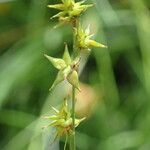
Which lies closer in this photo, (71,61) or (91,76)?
(71,61)

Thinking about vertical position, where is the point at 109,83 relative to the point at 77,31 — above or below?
above

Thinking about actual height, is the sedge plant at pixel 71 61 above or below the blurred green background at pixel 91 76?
below

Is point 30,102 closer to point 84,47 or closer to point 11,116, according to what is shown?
point 11,116

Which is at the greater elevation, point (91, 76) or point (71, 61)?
point (91, 76)

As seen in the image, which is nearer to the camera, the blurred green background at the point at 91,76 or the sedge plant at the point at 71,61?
the sedge plant at the point at 71,61

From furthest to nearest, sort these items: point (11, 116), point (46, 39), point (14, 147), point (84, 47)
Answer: point (46, 39)
point (11, 116)
point (14, 147)
point (84, 47)

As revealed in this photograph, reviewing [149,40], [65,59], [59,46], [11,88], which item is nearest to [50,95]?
[11,88]

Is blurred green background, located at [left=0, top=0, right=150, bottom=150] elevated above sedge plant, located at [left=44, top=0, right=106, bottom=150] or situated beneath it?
elevated above

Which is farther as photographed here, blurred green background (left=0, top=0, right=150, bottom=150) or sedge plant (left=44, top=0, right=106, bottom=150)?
blurred green background (left=0, top=0, right=150, bottom=150)
